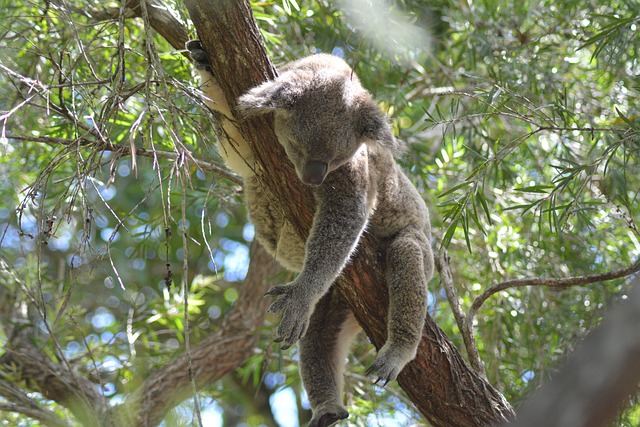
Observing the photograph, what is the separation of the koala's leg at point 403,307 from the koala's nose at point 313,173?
2.10 ft

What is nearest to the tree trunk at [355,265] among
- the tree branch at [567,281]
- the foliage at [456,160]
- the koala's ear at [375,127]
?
the tree branch at [567,281]

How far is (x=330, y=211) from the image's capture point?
3.12 meters

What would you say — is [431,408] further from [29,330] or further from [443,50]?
[443,50]

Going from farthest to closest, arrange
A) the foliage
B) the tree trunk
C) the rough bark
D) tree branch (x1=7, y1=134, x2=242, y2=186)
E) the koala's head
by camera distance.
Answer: the foliage → the koala's head → the tree trunk → tree branch (x1=7, y1=134, x2=242, y2=186) → the rough bark

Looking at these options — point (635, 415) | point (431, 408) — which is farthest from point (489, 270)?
point (431, 408)

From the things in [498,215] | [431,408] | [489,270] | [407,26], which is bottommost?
[431,408]

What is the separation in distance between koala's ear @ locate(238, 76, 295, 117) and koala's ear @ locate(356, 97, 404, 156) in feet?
1.24

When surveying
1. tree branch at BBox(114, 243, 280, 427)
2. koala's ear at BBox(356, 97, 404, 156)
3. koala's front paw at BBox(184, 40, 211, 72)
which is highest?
koala's front paw at BBox(184, 40, 211, 72)

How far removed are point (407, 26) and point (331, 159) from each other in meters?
1.80

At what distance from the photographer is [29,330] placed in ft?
16.4

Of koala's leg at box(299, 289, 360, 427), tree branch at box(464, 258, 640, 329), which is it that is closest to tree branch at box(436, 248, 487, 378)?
tree branch at box(464, 258, 640, 329)

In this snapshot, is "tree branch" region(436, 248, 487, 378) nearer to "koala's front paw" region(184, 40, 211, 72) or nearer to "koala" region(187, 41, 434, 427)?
"koala" region(187, 41, 434, 427)

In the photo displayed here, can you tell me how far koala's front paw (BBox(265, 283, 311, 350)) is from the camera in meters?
2.91

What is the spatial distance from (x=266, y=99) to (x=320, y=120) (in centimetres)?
40
